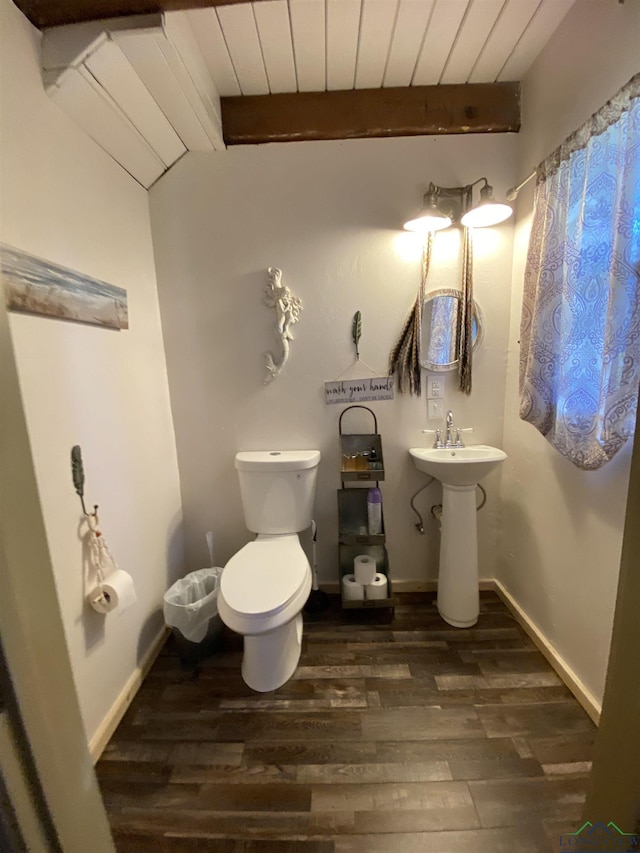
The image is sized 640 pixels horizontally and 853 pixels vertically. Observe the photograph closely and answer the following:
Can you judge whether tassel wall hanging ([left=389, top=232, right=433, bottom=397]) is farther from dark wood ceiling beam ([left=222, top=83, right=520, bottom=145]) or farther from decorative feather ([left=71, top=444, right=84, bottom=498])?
decorative feather ([left=71, top=444, right=84, bottom=498])

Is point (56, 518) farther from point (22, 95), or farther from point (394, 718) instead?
point (394, 718)

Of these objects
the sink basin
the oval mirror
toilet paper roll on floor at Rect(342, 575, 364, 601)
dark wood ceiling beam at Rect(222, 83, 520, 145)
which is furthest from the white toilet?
dark wood ceiling beam at Rect(222, 83, 520, 145)

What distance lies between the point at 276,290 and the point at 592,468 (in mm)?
1474

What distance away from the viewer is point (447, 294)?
5.97 ft

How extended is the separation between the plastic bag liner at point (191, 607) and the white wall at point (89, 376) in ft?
0.40

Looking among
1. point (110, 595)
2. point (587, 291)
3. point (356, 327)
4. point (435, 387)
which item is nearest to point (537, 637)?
point (435, 387)

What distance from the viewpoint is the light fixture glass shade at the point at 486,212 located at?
1548 mm

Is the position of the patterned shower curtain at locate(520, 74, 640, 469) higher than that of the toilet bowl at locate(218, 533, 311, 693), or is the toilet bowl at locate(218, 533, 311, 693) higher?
the patterned shower curtain at locate(520, 74, 640, 469)

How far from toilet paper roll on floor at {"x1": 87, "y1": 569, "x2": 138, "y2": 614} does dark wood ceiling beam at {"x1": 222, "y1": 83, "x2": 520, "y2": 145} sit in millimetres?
1928

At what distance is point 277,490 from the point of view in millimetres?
1792

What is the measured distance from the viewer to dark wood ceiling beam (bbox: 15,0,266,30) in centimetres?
104

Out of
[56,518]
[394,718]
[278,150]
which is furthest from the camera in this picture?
[278,150]

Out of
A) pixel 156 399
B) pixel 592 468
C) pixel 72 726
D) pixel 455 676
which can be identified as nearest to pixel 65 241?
pixel 156 399

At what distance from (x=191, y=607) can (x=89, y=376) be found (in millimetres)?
1017
